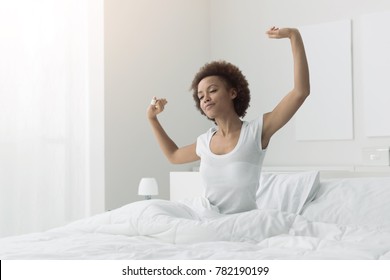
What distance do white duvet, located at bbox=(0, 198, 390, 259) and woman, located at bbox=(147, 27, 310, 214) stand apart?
11 cm

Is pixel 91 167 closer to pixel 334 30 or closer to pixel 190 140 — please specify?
pixel 190 140

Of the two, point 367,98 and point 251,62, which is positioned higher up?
point 251,62

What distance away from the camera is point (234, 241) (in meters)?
1.61

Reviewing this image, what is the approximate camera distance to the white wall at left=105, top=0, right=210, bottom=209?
3.90 m

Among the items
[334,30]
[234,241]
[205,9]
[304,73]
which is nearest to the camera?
[234,241]

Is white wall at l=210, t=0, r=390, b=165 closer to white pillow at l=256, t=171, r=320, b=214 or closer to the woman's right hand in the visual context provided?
white pillow at l=256, t=171, r=320, b=214

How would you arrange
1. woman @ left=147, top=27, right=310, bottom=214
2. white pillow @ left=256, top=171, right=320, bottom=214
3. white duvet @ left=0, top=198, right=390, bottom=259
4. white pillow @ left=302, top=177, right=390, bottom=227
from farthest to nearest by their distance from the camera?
1. white pillow @ left=256, top=171, right=320, bottom=214
2. white pillow @ left=302, top=177, right=390, bottom=227
3. woman @ left=147, top=27, right=310, bottom=214
4. white duvet @ left=0, top=198, right=390, bottom=259

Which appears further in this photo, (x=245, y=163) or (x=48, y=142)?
(x=48, y=142)

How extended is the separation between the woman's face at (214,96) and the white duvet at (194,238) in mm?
372

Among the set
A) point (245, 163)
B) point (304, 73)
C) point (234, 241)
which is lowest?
point (234, 241)

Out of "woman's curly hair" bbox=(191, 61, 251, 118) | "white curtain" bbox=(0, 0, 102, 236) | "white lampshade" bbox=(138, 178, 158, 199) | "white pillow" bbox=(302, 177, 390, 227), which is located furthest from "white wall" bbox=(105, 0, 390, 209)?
"woman's curly hair" bbox=(191, 61, 251, 118)
